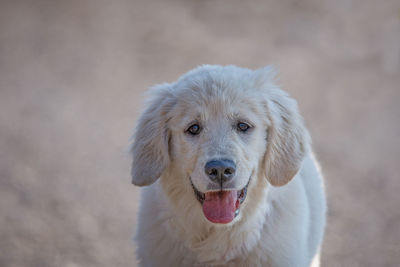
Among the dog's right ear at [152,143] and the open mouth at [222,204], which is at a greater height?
the dog's right ear at [152,143]

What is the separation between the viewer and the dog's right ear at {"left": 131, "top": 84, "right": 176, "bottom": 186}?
13.4 ft

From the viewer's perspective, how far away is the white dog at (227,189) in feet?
12.8

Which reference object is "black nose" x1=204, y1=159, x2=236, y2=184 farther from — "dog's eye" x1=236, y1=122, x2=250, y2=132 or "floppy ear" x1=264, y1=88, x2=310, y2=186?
"floppy ear" x1=264, y1=88, x2=310, y2=186

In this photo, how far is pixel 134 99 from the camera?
1031 cm

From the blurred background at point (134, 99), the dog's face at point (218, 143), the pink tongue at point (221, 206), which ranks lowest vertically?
the pink tongue at point (221, 206)

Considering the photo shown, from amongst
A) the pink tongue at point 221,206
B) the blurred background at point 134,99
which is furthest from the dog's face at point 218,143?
the blurred background at point 134,99

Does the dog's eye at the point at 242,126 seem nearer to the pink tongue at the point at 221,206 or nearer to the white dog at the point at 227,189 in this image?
the white dog at the point at 227,189

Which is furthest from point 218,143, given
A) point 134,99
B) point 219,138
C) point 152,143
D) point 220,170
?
point 134,99

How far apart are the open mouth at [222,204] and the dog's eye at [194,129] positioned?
1.41ft

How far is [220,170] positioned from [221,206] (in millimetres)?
359

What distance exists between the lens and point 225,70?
4.14 m

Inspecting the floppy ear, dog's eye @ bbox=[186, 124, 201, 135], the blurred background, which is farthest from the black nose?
the blurred background

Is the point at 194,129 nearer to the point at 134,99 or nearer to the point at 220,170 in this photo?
the point at 220,170

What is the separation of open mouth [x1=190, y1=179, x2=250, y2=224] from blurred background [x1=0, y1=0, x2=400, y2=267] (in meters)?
2.03
